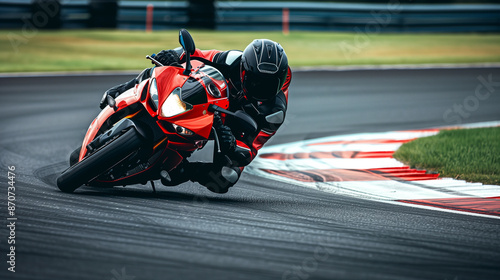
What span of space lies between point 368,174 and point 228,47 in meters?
13.4

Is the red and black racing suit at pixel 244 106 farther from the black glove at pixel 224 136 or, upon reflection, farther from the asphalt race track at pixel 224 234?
the asphalt race track at pixel 224 234

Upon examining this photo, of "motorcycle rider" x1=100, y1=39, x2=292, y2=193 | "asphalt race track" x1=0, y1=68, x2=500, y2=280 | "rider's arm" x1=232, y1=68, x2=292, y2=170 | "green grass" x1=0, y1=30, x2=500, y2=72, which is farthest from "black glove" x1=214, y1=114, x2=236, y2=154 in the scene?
"green grass" x1=0, y1=30, x2=500, y2=72

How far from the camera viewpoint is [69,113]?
1084 centimetres

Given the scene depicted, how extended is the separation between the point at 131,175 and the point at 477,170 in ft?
12.7

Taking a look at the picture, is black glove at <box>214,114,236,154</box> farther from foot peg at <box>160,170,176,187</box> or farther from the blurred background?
the blurred background

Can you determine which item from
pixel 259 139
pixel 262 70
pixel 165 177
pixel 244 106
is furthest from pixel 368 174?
pixel 165 177

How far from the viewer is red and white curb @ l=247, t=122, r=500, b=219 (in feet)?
20.8

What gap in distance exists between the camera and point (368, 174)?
752 centimetres

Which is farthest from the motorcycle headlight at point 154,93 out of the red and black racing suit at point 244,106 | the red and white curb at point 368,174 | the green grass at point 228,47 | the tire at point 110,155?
the green grass at point 228,47

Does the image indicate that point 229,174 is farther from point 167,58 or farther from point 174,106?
point 167,58

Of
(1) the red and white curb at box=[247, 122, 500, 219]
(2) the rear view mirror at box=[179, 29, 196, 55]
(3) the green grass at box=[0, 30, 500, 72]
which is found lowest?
(3) the green grass at box=[0, 30, 500, 72]

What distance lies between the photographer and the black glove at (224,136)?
548 cm

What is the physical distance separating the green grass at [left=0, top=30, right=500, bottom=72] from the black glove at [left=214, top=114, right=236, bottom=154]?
10.9 m

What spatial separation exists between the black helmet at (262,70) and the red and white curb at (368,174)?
1.46 m
